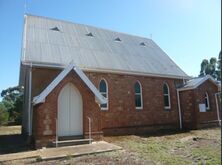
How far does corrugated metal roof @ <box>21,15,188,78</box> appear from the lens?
1572cm

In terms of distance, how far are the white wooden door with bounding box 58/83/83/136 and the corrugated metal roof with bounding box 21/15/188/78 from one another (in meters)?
2.65

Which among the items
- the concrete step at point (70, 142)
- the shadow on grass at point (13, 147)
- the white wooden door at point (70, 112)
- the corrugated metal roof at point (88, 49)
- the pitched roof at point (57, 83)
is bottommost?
the shadow on grass at point (13, 147)

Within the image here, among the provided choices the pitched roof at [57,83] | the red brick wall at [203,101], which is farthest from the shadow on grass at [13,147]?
the red brick wall at [203,101]

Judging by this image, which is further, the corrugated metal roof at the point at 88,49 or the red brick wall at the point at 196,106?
the red brick wall at the point at 196,106

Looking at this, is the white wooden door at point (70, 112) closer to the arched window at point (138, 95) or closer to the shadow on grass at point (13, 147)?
the shadow on grass at point (13, 147)

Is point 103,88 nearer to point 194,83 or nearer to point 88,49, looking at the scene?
point 88,49

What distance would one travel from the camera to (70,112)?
1311 centimetres

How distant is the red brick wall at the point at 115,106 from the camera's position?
11.8 m

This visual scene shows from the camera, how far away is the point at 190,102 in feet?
62.7

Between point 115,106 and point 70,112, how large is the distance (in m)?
4.58

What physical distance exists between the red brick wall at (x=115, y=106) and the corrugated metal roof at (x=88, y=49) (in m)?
0.79

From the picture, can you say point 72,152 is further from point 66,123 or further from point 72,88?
point 72,88

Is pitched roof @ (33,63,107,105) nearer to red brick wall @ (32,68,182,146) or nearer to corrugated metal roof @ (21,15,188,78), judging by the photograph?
red brick wall @ (32,68,182,146)

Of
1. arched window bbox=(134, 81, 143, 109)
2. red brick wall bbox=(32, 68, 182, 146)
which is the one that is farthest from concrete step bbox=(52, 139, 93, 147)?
arched window bbox=(134, 81, 143, 109)
